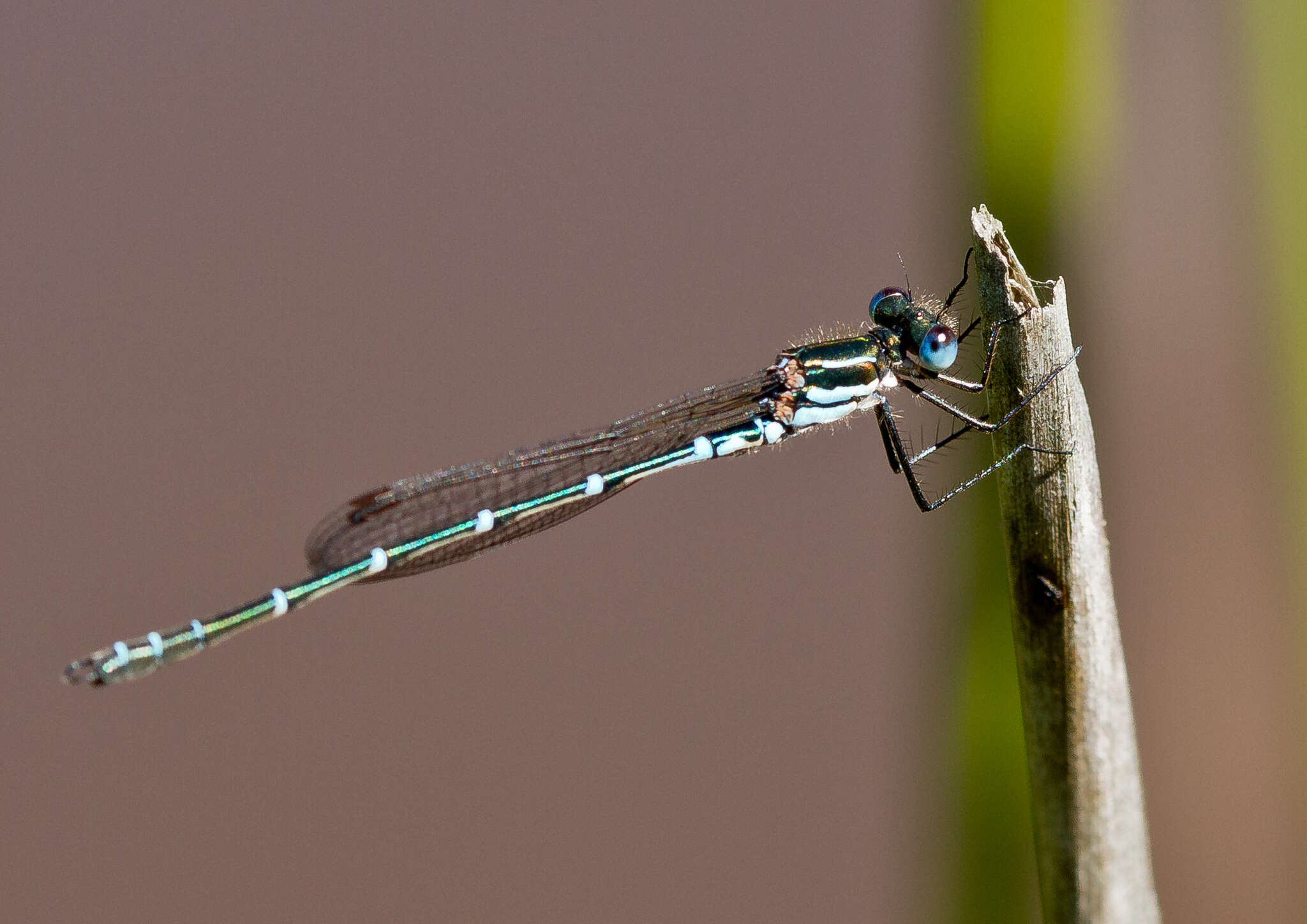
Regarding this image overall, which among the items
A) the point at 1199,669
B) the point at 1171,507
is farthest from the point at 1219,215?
the point at 1199,669

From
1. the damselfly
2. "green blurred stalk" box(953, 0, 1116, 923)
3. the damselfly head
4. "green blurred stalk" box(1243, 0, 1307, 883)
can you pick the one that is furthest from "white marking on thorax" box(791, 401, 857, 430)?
"green blurred stalk" box(1243, 0, 1307, 883)

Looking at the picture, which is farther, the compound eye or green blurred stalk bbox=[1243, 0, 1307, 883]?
the compound eye

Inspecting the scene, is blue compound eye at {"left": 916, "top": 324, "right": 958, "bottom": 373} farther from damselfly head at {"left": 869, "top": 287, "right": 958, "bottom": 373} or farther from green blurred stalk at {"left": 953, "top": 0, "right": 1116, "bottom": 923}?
green blurred stalk at {"left": 953, "top": 0, "right": 1116, "bottom": 923}

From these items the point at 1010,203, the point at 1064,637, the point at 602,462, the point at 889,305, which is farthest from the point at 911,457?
the point at 1064,637

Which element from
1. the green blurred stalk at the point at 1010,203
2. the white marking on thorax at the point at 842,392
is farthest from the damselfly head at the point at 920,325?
the green blurred stalk at the point at 1010,203

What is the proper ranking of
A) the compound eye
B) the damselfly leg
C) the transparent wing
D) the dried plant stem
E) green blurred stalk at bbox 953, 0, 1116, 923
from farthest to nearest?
the transparent wing < the compound eye < the damselfly leg < green blurred stalk at bbox 953, 0, 1116, 923 < the dried plant stem

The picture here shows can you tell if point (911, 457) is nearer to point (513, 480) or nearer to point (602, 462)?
point (602, 462)

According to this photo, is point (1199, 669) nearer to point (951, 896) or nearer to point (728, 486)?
point (951, 896)

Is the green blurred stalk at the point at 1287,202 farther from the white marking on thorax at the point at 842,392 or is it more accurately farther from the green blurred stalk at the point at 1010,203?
the white marking on thorax at the point at 842,392
